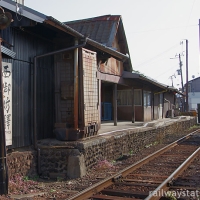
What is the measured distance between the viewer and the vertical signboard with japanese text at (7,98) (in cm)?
721

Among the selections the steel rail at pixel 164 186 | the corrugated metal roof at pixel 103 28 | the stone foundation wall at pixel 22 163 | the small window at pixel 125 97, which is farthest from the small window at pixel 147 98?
the stone foundation wall at pixel 22 163

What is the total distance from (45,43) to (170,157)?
5.75 m

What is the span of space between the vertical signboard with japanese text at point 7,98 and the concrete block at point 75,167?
1611mm

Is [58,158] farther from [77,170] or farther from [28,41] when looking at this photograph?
[28,41]

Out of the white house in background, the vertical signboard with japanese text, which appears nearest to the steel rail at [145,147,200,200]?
the vertical signboard with japanese text

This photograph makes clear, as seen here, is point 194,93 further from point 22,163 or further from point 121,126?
point 22,163

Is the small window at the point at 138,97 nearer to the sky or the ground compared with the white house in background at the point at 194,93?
nearer to the ground

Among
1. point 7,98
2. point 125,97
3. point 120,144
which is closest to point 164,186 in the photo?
point 7,98

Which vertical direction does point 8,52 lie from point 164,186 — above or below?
above

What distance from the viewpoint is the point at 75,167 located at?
804 centimetres

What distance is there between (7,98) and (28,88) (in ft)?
3.57

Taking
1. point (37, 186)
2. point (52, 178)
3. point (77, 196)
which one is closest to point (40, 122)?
point (52, 178)

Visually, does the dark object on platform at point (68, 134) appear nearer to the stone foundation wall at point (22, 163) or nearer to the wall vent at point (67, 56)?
the stone foundation wall at point (22, 163)

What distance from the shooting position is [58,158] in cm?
→ 821
